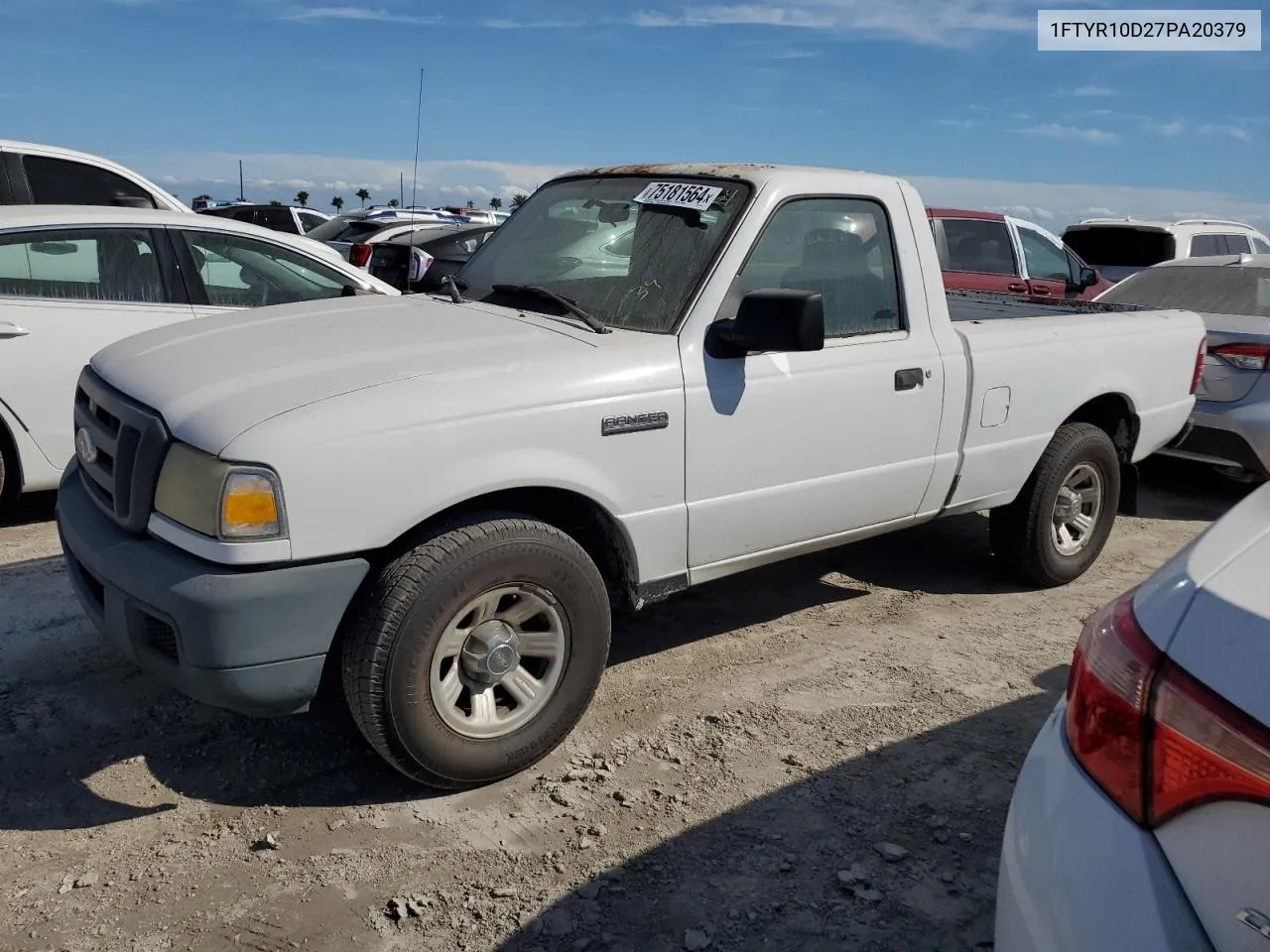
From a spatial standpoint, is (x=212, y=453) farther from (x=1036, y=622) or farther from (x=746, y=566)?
(x=1036, y=622)

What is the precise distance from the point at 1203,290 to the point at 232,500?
22.8 feet

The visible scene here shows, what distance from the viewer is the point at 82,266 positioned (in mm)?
5570

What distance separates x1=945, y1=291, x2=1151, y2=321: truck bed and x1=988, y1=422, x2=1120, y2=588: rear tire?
29.8 inches

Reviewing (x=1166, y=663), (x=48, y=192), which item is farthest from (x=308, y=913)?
(x=48, y=192)

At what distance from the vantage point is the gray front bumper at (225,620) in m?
2.77

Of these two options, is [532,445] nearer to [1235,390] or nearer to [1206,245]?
[1235,390]

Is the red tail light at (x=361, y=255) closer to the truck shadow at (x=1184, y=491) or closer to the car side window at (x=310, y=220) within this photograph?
the truck shadow at (x=1184, y=491)

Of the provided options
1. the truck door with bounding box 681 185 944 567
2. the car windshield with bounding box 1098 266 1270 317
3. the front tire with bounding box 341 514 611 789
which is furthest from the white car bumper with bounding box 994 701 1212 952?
the car windshield with bounding box 1098 266 1270 317

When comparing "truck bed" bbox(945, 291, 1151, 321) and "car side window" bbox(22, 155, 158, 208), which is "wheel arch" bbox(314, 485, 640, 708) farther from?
"car side window" bbox(22, 155, 158, 208)

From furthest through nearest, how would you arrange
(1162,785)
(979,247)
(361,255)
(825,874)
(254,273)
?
1. (979,247)
2. (361,255)
3. (254,273)
4. (825,874)
5. (1162,785)

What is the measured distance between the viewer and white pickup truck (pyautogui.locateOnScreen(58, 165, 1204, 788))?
9.34ft

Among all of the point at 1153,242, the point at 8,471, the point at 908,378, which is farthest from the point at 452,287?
the point at 1153,242

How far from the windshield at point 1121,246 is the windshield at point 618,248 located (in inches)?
438

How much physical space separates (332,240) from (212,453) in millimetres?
12671
